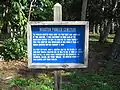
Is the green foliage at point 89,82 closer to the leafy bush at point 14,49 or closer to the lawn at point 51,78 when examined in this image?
the lawn at point 51,78

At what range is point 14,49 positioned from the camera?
47.2 feet

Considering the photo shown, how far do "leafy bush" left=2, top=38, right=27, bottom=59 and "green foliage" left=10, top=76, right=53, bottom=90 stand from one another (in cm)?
376

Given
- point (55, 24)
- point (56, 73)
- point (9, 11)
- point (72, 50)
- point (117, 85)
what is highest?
point (9, 11)

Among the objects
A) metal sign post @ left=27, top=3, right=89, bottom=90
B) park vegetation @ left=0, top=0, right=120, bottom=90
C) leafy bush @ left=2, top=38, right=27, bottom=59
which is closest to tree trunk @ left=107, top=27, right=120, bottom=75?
park vegetation @ left=0, top=0, right=120, bottom=90

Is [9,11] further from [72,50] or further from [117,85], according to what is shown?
[72,50]

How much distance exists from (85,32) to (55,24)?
1.79 feet

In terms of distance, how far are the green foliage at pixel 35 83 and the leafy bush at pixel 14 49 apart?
3.76m

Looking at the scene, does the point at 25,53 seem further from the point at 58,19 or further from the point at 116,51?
the point at 58,19

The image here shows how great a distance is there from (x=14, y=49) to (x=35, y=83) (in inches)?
197

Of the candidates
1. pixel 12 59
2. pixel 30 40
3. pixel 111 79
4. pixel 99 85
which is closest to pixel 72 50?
pixel 30 40

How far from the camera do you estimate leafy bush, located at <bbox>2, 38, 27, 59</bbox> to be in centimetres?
1425

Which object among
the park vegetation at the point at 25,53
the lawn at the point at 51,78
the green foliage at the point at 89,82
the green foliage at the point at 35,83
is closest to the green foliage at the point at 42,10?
the park vegetation at the point at 25,53

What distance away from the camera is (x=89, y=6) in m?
28.1

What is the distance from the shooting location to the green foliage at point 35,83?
909 cm
